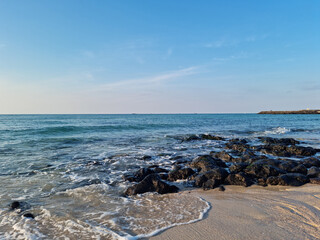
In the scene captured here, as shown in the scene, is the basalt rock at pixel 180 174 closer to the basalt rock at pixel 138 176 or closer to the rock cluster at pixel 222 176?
the rock cluster at pixel 222 176

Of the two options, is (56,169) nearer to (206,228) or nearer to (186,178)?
(186,178)

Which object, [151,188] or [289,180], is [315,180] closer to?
[289,180]

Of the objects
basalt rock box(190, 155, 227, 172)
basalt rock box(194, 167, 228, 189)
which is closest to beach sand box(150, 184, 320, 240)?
basalt rock box(194, 167, 228, 189)

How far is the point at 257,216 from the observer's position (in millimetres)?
4602

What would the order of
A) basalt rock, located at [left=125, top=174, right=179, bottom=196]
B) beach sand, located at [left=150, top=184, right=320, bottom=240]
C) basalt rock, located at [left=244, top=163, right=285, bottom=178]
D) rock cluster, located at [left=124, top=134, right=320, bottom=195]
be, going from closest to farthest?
beach sand, located at [left=150, top=184, right=320, bottom=240], basalt rock, located at [left=125, top=174, right=179, bottom=196], rock cluster, located at [left=124, top=134, right=320, bottom=195], basalt rock, located at [left=244, top=163, right=285, bottom=178]

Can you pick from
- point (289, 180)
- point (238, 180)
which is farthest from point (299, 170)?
point (238, 180)

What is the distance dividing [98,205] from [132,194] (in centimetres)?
114

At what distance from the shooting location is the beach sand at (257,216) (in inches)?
152

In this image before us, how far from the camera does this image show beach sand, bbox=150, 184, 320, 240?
12.7 ft

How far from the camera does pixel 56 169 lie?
9219 mm

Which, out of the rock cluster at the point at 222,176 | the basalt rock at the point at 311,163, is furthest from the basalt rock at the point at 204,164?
the basalt rock at the point at 311,163

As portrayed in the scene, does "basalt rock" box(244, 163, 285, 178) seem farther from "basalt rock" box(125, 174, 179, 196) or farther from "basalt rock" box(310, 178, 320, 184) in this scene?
"basalt rock" box(125, 174, 179, 196)

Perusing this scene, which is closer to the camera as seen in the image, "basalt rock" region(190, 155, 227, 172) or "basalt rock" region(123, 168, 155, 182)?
"basalt rock" region(123, 168, 155, 182)

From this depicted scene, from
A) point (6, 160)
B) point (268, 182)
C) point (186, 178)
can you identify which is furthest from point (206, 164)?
point (6, 160)
